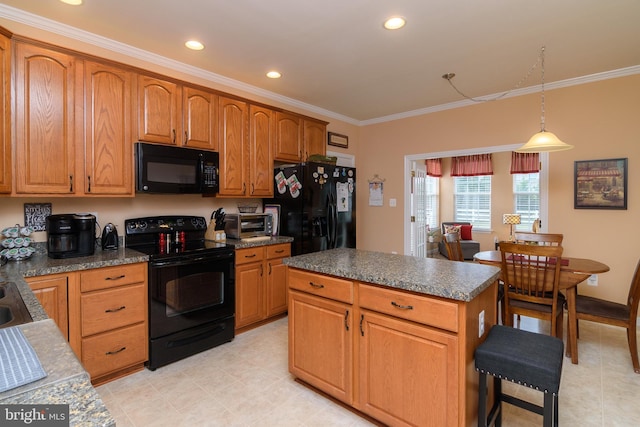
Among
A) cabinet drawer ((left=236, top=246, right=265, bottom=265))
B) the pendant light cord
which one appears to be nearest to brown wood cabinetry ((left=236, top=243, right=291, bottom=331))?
cabinet drawer ((left=236, top=246, right=265, bottom=265))

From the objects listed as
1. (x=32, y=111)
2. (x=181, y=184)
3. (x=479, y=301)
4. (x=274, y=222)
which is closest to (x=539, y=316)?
(x=479, y=301)

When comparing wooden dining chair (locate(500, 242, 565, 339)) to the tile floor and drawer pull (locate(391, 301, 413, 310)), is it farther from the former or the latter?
drawer pull (locate(391, 301, 413, 310))

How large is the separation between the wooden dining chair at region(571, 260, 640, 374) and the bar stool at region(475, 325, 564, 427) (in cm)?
142

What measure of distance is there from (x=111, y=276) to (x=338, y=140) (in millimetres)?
3604

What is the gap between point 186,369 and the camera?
256cm

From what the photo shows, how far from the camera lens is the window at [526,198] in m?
6.68

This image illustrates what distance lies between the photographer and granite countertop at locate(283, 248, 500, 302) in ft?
5.02

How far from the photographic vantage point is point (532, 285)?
2666mm

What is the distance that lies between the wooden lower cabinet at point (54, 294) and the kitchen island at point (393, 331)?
1506mm

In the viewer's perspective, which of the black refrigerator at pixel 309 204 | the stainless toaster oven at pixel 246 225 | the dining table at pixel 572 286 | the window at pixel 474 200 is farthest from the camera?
the window at pixel 474 200

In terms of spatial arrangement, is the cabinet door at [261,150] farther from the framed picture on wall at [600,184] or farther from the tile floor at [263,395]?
the framed picture on wall at [600,184]

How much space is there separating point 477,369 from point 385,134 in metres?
4.12

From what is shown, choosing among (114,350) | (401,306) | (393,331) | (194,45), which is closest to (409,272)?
(401,306)

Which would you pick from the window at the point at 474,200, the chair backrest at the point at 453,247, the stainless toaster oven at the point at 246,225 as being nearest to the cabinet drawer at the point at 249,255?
the stainless toaster oven at the point at 246,225
